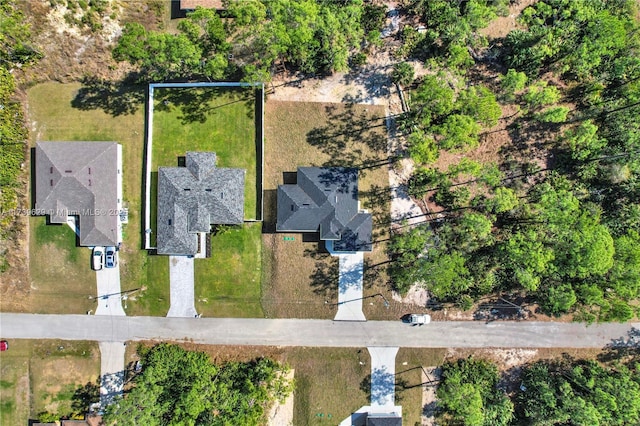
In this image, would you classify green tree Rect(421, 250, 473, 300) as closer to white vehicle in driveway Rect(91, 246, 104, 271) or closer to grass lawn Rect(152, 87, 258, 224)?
grass lawn Rect(152, 87, 258, 224)

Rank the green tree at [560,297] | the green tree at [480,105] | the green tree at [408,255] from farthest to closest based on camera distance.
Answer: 1. the green tree at [408,255]
2. the green tree at [480,105]
3. the green tree at [560,297]

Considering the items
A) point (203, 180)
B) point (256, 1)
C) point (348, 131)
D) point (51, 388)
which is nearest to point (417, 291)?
point (348, 131)

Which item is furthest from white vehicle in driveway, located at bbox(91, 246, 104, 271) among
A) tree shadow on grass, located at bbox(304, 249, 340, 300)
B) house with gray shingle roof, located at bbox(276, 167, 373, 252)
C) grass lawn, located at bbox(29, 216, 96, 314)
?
tree shadow on grass, located at bbox(304, 249, 340, 300)

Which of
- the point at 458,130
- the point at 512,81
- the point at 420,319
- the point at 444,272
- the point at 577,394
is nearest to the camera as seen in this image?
the point at 458,130

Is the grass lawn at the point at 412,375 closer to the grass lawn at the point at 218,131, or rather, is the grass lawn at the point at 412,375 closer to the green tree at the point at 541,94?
the grass lawn at the point at 218,131

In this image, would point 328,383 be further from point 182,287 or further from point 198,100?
point 198,100

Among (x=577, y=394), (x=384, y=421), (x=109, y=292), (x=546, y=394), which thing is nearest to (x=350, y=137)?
(x=384, y=421)

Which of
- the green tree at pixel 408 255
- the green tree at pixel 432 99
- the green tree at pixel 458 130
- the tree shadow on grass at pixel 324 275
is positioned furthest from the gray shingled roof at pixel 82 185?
the green tree at pixel 458 130
